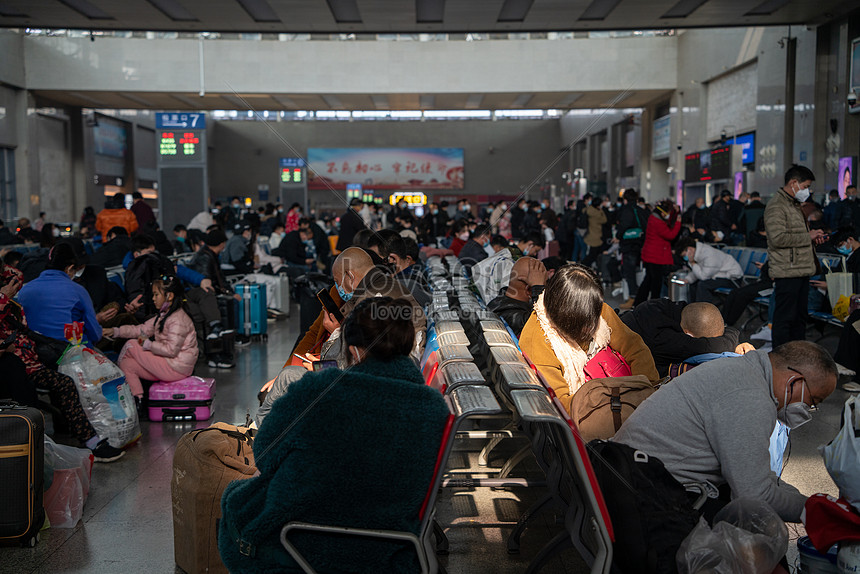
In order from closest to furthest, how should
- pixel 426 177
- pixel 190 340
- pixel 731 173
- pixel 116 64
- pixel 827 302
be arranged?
pixel 190 340 → pixel 827 302 → pixel 731 173 → pixel 116 64 → pixel 426 177

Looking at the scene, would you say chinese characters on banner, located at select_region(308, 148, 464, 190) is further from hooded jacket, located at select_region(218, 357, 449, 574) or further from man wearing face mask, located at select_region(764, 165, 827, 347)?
hooded jacket, located at select_region(218, 357, 449, 574)

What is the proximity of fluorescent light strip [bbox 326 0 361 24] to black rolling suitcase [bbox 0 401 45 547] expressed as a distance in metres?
10.8

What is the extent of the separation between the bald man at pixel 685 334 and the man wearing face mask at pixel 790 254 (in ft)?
10.3

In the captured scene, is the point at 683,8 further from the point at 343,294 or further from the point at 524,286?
the point at 343,294

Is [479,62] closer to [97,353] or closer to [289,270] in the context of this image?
[289,270]

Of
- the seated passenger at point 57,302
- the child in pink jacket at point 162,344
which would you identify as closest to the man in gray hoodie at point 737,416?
the seated passenger at point 57,302

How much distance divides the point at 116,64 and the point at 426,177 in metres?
19.9

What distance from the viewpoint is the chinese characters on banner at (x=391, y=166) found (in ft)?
129

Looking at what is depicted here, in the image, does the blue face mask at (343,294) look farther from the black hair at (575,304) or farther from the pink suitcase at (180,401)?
the pink suitcase at (180,401)

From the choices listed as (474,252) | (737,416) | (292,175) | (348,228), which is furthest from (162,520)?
(292,175)

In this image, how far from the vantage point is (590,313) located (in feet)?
11.2

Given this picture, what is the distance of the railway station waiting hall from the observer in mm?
2318

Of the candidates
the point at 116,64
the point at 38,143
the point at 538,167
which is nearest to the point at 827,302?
the point at 116,64

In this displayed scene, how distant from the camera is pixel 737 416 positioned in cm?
246
